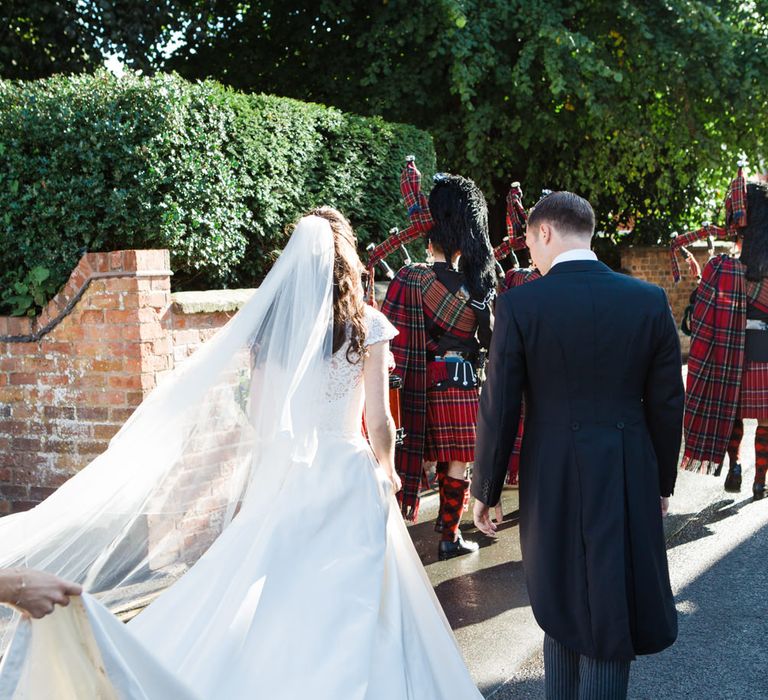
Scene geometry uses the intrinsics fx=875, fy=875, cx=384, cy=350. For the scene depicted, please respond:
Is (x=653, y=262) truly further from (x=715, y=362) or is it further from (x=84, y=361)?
(x=84, y=361)

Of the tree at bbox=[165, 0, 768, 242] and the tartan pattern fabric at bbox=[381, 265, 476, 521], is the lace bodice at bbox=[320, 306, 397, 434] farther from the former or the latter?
the tree at bbox=[165, 0, 768, 242]

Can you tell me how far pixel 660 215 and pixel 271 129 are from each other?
9.00m

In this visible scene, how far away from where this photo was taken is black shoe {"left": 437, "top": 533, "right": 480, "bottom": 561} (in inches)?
213

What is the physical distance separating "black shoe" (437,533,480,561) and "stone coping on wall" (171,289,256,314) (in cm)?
193

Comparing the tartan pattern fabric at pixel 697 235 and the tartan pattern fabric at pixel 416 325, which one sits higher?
the tartan pattern fabric at pixel 697 235

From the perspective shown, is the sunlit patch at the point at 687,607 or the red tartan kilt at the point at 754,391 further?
the red tartan kilt at the point at 754,391

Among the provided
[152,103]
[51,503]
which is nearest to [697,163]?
[152,103]

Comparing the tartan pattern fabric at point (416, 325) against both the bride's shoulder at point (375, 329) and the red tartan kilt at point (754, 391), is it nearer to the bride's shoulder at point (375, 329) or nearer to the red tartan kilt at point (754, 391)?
the bride's shoulder at point (375, 329)

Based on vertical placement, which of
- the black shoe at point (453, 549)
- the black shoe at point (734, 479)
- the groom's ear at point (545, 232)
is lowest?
the black shoe at point (453, 549)

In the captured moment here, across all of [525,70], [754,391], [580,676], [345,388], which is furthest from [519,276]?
[525,70]

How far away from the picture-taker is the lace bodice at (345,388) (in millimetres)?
3531

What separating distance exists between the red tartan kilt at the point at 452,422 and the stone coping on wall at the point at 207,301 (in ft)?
4.37

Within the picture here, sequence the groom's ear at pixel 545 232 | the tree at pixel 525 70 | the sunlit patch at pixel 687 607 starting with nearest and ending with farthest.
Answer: the groom's ear at pixel 545 232 → the sunlit patch at pixel 687 607 → the tree at pixel 525 70

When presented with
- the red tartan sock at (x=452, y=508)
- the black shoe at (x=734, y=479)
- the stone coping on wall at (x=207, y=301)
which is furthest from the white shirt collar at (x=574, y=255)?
the black shoe at (x=734, y=479)
